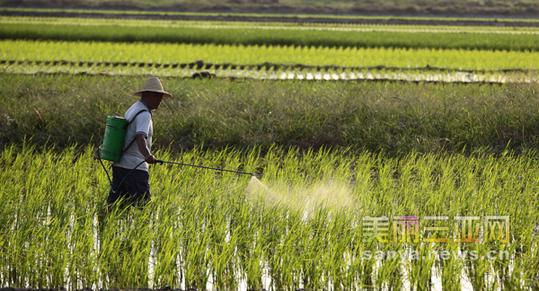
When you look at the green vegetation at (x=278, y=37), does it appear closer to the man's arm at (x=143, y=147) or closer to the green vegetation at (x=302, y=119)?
the green vegetation at (x=302, y=119)

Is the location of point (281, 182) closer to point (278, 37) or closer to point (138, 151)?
point (138, 151)

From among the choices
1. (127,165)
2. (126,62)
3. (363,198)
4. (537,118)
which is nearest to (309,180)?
(363,198)

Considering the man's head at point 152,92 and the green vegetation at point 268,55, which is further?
the green vegetation at point 268,55

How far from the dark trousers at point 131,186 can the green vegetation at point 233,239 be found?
0.11 metres

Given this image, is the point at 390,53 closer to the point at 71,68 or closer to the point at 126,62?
the point at 126,62

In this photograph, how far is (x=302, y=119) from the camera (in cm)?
908

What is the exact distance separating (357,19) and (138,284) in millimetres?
30053

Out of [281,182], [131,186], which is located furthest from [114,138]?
[281,182]

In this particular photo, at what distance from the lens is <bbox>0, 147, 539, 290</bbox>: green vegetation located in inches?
174

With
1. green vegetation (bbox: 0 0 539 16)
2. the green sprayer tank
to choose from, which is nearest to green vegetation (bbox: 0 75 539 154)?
the green sprayer tank

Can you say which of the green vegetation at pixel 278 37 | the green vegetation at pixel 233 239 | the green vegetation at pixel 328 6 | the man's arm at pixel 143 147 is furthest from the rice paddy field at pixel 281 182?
the green vegetation at pixel 328 6

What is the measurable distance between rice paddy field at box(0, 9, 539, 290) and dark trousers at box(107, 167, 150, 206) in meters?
0.12

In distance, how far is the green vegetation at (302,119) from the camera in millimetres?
8781

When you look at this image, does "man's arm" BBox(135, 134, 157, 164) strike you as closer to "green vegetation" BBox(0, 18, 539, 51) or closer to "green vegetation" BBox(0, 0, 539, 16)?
"green vegetation" BBox(0, 18, 539, 51)
